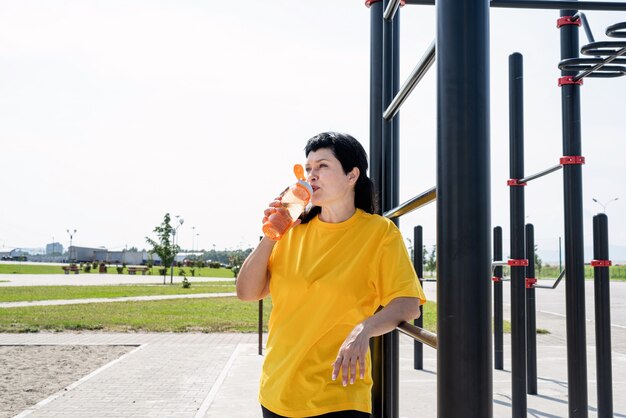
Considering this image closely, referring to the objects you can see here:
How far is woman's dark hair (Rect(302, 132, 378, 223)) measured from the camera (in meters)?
1.98

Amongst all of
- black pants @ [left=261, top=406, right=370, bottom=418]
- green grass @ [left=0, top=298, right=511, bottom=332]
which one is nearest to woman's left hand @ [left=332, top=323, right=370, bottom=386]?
black pants @ [left=261, top=406, right=370, bottom=418]

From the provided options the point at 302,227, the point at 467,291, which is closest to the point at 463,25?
the point at 467,291

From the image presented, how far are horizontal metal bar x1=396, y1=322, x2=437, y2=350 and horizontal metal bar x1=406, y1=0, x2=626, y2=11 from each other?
4.01 ft

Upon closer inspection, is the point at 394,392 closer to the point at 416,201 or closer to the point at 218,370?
the point at 416,201

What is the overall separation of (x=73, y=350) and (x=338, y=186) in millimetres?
8107

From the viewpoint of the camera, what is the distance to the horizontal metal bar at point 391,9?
2.00 metres

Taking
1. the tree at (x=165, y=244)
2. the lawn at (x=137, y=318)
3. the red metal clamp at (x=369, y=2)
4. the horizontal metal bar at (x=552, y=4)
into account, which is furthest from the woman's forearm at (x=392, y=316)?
the tree at (x=165, y=244)

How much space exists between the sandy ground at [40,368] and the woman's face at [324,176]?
467 centimetres

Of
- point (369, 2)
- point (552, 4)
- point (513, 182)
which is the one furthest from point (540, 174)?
point (369, 2)

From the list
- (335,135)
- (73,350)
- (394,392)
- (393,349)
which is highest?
(335,135)

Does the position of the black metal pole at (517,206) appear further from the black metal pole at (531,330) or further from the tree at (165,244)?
the tree at (165,244)

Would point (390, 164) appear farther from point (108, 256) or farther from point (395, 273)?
point (108, 256)

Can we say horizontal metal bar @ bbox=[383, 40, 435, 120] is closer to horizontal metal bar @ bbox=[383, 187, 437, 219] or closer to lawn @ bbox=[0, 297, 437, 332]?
horizontal metal bar @ bbox=[383, 187, 437, 219]

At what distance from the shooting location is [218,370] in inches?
286
